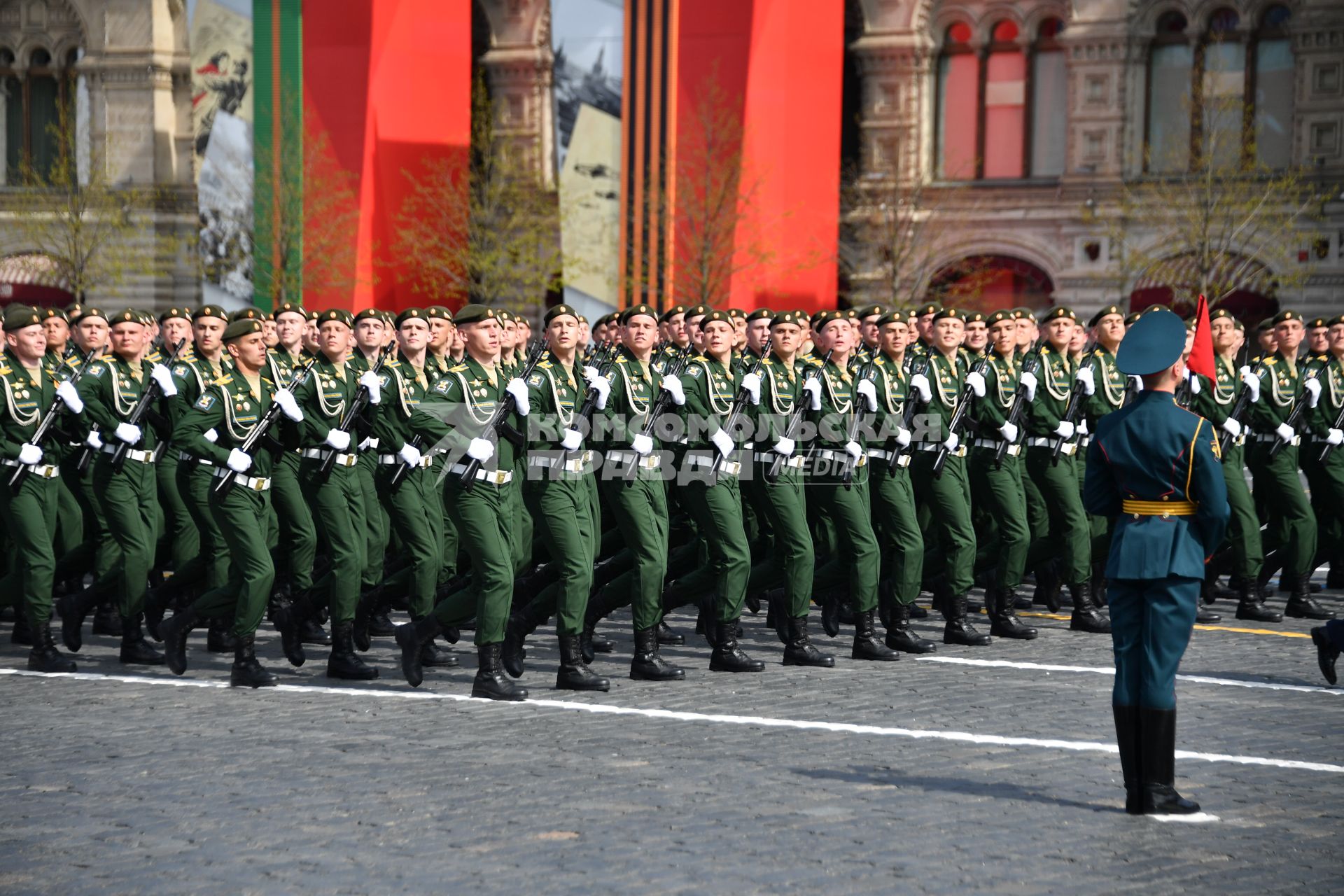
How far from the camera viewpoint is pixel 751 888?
5527 millimetres

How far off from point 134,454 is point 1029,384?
17.7 ft

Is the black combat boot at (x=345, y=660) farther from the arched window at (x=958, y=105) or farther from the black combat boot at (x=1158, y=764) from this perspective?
the arched window at (x=958, y=105)

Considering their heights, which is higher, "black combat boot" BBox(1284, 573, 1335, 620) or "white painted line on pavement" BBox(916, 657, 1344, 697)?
"black combat boot" BBox(1284, 573, 1335, 620)

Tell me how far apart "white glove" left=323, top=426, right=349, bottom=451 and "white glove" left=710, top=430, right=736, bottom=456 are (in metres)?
2.05

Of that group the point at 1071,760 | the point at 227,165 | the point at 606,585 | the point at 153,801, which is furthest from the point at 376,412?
the point at 227,165

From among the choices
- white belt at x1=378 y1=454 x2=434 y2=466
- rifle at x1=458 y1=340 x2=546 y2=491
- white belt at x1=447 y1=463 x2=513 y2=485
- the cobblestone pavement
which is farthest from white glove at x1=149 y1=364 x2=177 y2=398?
rifle at x1=458 y1=340 x2=546 y2=491

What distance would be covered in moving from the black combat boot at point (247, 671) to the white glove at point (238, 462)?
0.84 meters

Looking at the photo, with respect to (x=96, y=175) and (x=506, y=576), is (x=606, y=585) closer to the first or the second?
(x=506, y=576)

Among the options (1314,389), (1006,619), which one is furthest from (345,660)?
(1314,389)

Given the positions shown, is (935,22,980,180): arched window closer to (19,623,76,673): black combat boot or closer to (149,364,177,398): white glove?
(149,364,177,398): white glove

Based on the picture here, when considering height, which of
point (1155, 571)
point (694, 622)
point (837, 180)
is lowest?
point (694, 622)

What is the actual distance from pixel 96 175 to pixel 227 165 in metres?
2.69

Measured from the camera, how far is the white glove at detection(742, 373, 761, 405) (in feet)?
32.0

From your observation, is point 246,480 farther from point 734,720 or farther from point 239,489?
point 734,720
